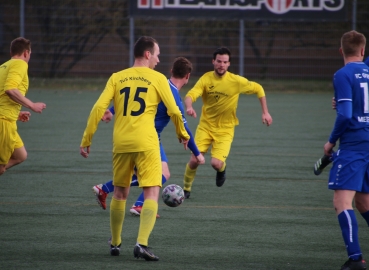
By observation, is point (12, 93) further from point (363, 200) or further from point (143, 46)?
point (363, 200)

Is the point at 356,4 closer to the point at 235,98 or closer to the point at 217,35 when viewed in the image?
the point at 217,35

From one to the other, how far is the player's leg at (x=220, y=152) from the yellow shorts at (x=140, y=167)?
3.61 m

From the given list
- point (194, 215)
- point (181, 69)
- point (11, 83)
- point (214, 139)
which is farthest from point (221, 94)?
point (11, 83)

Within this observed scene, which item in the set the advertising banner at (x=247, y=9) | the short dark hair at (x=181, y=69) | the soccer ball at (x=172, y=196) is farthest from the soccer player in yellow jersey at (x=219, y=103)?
the advertising banner at (x=247, y=9)

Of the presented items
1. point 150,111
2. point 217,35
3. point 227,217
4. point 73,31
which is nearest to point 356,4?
point 217,35

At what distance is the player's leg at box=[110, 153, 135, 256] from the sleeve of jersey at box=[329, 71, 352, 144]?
1.86 metres

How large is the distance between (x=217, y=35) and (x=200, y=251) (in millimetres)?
23609

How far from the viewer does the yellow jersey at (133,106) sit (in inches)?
248

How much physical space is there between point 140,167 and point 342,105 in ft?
6.12

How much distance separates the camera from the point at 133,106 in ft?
20.7

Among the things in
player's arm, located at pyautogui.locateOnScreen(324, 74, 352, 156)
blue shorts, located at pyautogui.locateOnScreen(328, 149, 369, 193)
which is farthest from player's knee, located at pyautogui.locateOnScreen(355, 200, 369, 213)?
player's arm, located at pyautogui.locateOnScreen(324, 74, 352, 156)

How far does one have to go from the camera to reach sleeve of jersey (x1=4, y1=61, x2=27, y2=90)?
338 inches

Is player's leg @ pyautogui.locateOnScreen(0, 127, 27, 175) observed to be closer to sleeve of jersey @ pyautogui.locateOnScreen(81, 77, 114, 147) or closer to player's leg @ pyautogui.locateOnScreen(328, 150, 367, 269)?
sleeve of jersey @ pyautogui.locateOnScreen(81, 77, 114, 147)

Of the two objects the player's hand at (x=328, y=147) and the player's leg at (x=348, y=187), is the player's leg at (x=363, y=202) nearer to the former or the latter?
the player's leg at (x=348, y=187)
